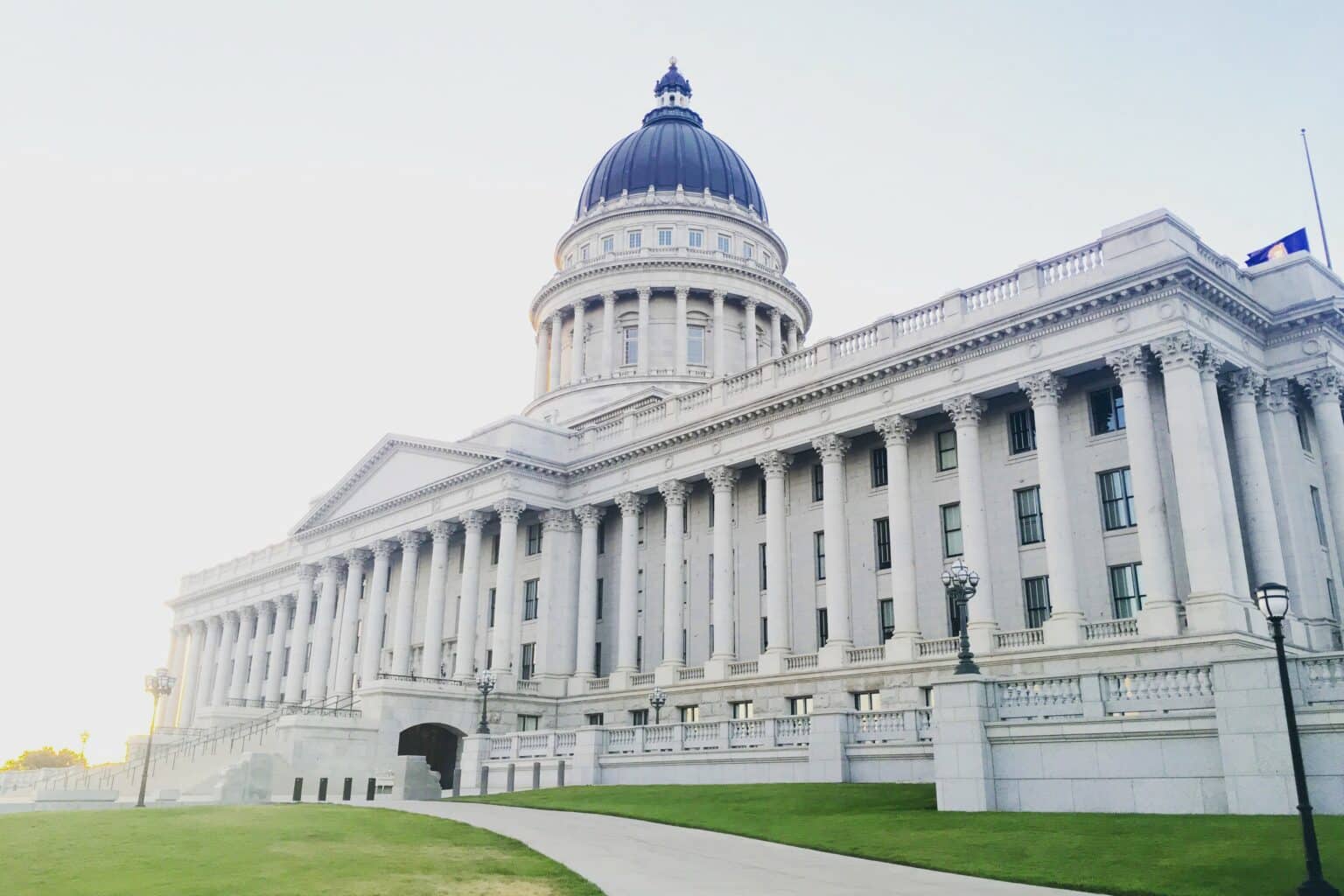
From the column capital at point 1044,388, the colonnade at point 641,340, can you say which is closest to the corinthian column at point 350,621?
the colonnade at point 641,340

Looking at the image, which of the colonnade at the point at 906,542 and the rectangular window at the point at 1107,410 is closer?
the colonnade at the point at 906,542

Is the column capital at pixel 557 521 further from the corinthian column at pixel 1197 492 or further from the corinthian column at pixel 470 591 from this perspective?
the corinthian column at pixel 1197 492

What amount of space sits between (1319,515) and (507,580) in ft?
118

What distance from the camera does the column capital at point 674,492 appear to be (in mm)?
52906

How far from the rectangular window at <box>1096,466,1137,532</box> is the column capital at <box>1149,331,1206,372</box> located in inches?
174

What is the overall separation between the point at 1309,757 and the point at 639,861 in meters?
12.1

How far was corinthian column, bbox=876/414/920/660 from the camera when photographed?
41594 mm

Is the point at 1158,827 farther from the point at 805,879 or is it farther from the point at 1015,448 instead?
the point at 1015,448

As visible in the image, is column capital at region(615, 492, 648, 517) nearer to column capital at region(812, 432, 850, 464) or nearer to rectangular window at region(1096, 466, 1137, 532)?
column capital at region(812, 432, 850, 464)

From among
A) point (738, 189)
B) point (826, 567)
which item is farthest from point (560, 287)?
point (826, 567)

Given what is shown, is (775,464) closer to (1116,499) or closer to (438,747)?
(1116,499)

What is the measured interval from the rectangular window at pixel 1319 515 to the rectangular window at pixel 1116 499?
726cm

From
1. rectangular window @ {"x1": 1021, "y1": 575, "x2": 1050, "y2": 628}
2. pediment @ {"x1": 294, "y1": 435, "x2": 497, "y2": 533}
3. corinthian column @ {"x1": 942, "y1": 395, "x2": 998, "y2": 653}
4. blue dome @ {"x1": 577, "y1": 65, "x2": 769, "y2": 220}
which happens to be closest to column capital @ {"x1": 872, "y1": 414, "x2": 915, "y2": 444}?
corinthian column @ {"x1": 942, "y1": 395, "x2": 998, "y2": 653}

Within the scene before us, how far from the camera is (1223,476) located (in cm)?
3594
